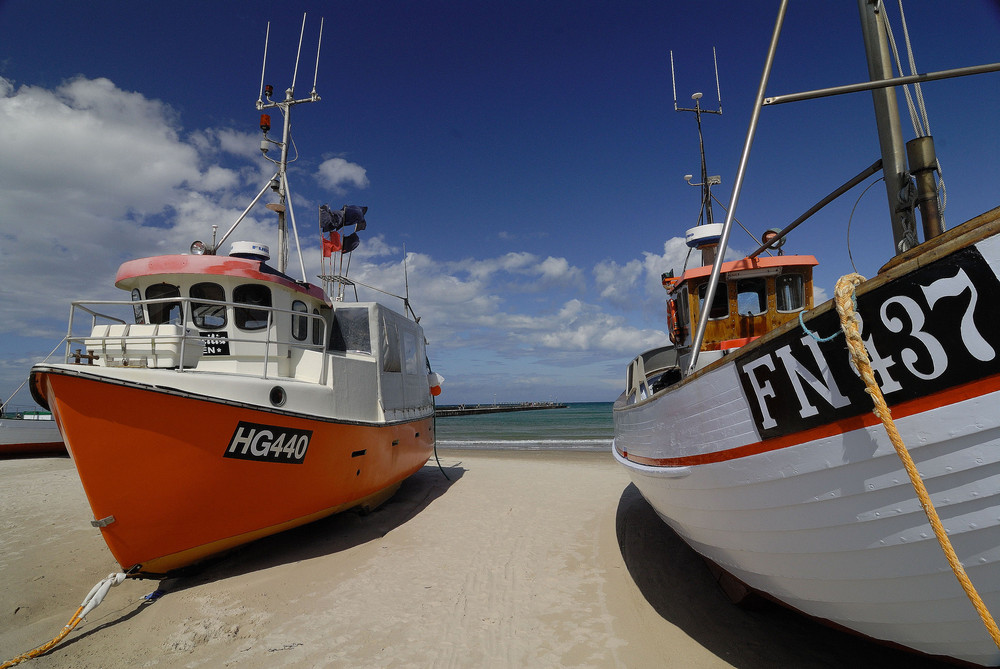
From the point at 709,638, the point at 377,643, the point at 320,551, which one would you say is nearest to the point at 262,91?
the point at 320,551

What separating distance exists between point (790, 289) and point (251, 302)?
6757mm

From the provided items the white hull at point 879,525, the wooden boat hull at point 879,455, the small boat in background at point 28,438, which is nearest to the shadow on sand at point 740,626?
the white hull at point 879,525

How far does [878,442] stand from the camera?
208 cm

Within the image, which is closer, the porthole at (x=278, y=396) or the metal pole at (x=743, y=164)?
the metal pole at (x=743, y=164)

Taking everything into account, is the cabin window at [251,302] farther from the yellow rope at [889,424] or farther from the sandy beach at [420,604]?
the yellow rope at [889,424]

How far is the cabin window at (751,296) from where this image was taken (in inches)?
217

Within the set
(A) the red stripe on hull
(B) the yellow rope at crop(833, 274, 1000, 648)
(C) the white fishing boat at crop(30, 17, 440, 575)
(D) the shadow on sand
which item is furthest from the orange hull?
(B) the yellow rope at crop(833, 274, 1000, 648)

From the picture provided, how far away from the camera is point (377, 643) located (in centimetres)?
386

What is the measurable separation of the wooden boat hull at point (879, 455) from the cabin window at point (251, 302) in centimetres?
571

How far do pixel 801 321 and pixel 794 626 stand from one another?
115 inches

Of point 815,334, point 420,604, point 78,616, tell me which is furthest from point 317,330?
point 815,334

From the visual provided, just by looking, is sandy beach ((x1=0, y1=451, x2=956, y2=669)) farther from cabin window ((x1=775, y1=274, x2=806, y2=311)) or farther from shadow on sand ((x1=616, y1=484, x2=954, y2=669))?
cabin window ((x1=775, y1=274, x2=806, y2=311))

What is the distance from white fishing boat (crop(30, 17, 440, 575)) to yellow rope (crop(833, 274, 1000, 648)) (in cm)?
494

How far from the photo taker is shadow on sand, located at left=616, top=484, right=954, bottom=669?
11.0 feet
